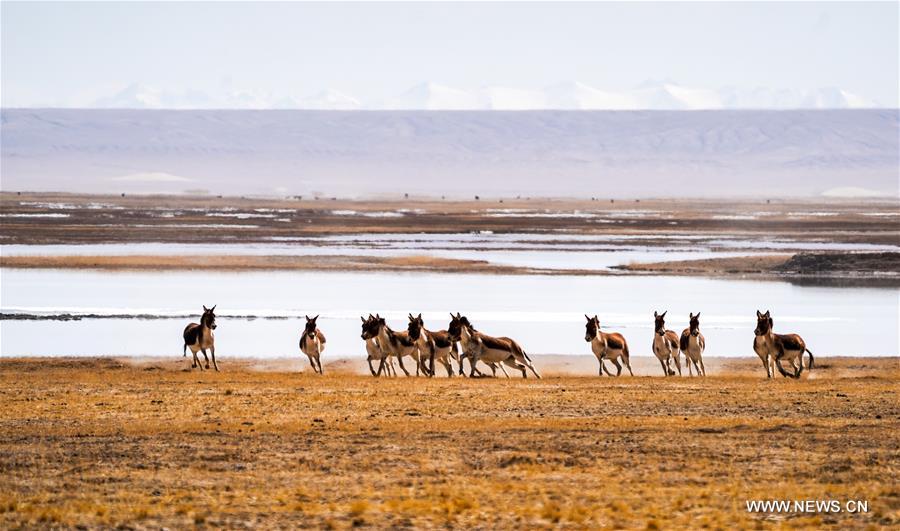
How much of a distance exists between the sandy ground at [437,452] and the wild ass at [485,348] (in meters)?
1.19

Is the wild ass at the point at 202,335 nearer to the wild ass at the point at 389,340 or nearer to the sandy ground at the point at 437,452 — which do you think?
the sandy ground at the point at 437,452

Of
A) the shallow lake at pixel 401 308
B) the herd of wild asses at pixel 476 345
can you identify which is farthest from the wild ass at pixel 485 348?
the shallow lake at pixel 401 308

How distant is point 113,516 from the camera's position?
448 inches

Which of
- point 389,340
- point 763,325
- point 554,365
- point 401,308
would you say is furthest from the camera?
point 401,308

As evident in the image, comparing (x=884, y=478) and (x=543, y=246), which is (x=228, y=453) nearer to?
(x=884, y=478)

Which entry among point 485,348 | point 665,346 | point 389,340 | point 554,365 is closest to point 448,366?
point 485,348

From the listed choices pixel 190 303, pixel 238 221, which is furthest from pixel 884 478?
pixel 238 221

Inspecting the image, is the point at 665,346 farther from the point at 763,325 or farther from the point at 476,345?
the point at 476,345

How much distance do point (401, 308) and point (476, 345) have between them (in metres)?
12.5

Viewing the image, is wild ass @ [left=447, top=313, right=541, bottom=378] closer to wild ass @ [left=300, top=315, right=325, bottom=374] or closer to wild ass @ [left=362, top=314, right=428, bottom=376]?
wild ass @ [left=362, top=314, right=428, bottom=376]

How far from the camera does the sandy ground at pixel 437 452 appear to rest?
11680mm

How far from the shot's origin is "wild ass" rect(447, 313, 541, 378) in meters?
22.6

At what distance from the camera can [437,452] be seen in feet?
47.2

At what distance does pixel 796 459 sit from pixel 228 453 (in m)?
5.62
